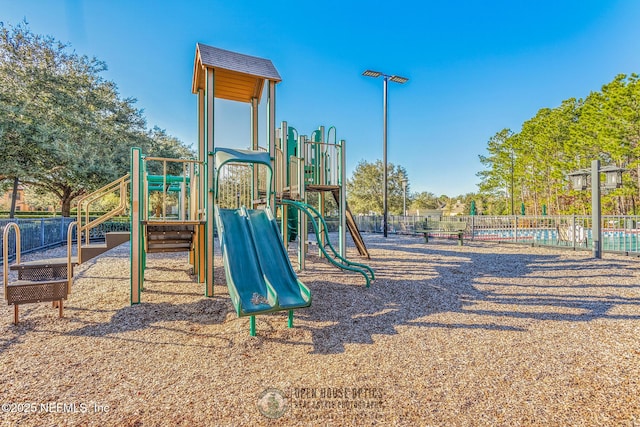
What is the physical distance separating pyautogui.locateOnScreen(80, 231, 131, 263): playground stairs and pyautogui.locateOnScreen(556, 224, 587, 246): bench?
1470 cm

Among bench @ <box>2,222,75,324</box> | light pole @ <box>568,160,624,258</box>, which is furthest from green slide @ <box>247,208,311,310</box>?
light pole @ <box>568,160,624,258</box>

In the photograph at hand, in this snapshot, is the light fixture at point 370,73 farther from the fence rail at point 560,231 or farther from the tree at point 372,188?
the tree at point 372,188

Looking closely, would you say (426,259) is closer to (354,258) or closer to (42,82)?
(354,258)

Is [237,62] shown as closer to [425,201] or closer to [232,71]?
[232,71]

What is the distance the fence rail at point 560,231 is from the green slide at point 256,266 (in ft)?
38.7

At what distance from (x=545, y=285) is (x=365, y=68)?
48.4ft

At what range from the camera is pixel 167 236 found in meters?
6.19

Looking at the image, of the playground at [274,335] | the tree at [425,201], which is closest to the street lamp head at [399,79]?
the playground at [274,335]

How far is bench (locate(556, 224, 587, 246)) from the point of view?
12461 mm

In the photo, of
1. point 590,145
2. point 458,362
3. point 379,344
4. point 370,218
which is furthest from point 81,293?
point 590,145

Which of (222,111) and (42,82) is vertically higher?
(42,82)

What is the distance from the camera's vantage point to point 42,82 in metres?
15.8

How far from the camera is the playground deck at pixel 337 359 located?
7.93 feet

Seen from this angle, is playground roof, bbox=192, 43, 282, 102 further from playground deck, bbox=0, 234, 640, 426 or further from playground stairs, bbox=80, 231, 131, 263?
playground deck, bbox=0, 234, 640, 426
